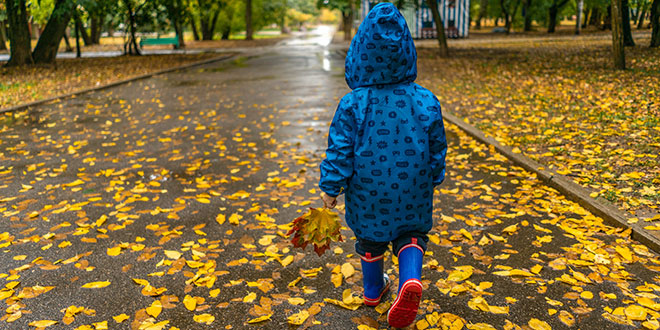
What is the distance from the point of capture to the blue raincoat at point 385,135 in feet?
8.73

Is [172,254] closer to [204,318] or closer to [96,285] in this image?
[96,285]

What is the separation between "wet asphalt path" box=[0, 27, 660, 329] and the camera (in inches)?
128

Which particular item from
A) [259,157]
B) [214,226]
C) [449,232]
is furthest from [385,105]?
[259,157]

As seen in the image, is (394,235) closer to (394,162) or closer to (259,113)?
(394,162)

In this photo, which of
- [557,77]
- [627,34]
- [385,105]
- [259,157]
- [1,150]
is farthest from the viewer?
[627,34]

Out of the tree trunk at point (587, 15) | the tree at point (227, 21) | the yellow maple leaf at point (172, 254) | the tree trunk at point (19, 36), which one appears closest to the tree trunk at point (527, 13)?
the tree trunk at point (587, 15)

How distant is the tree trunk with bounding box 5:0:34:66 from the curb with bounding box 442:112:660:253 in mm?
18431

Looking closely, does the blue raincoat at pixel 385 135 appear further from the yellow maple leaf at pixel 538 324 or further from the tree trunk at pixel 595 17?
the tree trunk at pixel 595 17

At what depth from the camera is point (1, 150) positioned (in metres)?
7.71

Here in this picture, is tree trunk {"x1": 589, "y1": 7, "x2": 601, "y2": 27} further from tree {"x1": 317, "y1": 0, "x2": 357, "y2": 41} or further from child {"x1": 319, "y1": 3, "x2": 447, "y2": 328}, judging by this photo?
child {"x1": 319, "y1": 3, "x2": 447, "y2": 328}

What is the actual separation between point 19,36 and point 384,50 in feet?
68.1

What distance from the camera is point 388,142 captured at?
270 centimetres

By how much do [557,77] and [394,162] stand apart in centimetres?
1194

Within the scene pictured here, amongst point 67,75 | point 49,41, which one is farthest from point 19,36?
point 67,75
